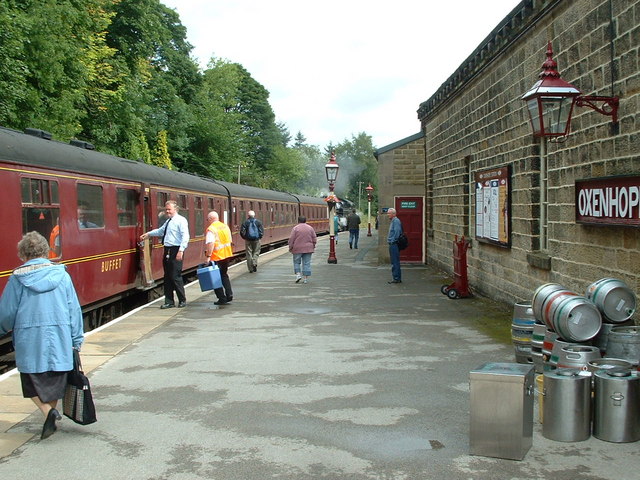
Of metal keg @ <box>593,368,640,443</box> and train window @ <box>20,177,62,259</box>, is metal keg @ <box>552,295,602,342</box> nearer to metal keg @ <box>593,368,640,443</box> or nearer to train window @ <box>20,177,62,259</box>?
metal keg @ <box>593,368,640,443</box>

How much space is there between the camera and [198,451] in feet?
16.2

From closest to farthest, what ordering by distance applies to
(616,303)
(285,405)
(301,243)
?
1. (616,303)
2. (285,405)
3. (301,243)

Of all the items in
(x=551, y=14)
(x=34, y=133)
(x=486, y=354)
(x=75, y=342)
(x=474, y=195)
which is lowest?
(x=486, y=354)

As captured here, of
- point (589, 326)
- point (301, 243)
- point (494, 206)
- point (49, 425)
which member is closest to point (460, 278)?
point (494, 206)

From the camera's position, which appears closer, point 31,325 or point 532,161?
point 31,325

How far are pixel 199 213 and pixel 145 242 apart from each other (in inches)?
229

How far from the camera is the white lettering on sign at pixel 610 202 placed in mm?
6570

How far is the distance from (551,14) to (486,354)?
4.67 m

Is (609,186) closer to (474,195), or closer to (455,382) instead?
(455,382)

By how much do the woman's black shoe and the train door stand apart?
7931 mm

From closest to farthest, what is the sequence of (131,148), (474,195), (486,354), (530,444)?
(530,444), (486,354), (474,195), (131,148)

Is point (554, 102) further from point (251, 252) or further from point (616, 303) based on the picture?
point (251, 252)

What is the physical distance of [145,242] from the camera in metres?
13.4

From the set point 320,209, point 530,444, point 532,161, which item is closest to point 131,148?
point 320,209
